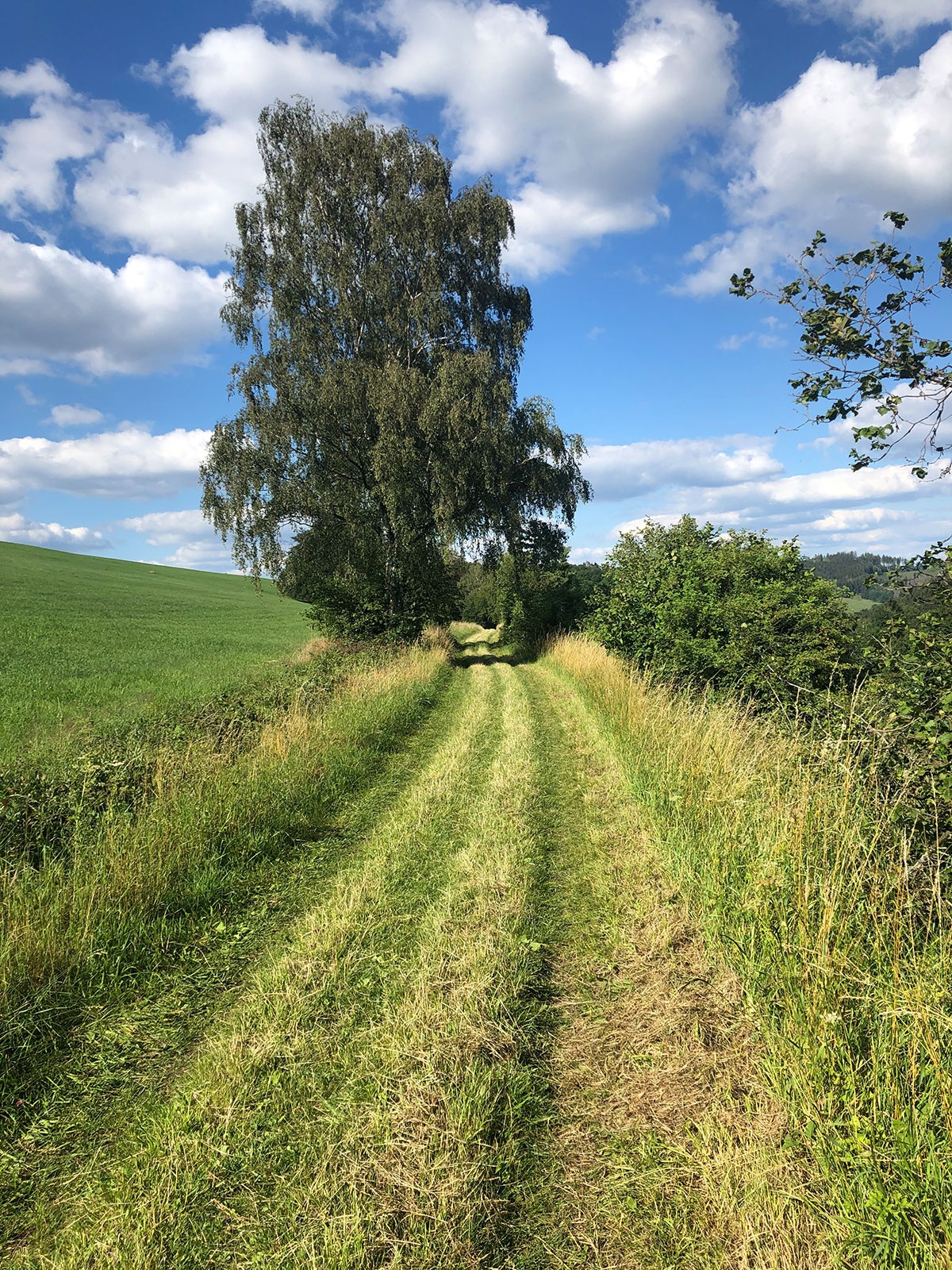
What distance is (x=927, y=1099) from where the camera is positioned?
241 cm

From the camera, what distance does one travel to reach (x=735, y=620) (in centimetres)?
1027

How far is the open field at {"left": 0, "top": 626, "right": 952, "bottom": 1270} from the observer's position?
2387 millimetres

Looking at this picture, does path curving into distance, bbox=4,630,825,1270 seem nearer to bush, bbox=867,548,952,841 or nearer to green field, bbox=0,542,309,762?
bush, bbox=867,548,952,841

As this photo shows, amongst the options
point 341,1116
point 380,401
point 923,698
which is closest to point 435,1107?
point 341,1116

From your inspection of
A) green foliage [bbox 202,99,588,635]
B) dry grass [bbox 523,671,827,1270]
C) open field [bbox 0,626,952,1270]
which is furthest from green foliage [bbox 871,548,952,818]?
green foliage [bbox 202,99,588,635]

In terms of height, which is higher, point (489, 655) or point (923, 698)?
point (923, 698)

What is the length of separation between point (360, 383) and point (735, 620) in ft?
46.3

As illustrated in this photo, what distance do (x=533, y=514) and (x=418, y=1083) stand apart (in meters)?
20.9

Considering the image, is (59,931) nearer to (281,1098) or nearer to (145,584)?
(281,1098)

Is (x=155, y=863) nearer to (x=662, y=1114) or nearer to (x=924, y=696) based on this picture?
(x=662, y=1114)

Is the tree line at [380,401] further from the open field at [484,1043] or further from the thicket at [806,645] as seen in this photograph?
the open field at [484,1043]

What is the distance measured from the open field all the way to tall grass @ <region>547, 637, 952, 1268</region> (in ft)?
0.07

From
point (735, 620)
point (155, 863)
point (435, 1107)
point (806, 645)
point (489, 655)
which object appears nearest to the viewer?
point (435, 1107)

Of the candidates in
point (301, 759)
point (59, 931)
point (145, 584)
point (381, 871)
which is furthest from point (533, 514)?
point (145, 584)
